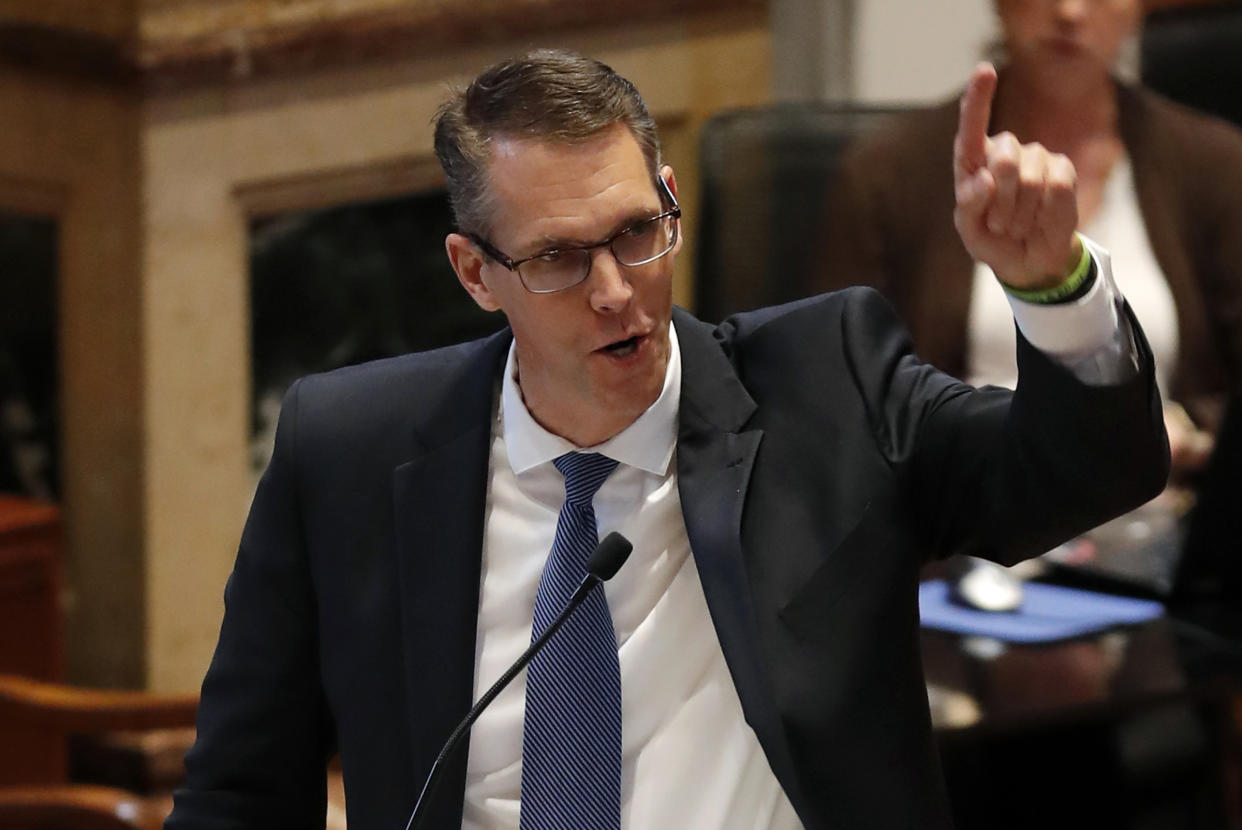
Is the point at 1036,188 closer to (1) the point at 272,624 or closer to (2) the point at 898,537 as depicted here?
(2) the point at 898,537

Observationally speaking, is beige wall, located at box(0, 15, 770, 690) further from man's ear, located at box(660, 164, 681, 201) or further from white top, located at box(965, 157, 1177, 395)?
man's ear, located at box(660, 164, 681, 201)

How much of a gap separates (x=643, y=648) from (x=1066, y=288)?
471mm

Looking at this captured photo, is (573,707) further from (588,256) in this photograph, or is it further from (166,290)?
(166,290)

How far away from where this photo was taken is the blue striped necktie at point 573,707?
1.32m

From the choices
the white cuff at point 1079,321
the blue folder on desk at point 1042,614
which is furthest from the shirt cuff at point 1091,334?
the blue folder on desk at point 1042,614

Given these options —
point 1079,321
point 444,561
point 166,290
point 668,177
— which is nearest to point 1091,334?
point 1079,321

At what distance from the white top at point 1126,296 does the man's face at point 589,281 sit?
1122 millimetres

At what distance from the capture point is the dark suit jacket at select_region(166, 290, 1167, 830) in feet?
4.13

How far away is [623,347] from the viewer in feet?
4.55

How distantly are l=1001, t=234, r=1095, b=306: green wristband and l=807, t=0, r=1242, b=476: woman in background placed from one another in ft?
4.27

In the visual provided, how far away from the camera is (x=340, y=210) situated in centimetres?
385

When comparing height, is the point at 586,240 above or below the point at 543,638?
above

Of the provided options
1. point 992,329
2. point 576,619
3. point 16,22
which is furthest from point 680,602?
point 16,22

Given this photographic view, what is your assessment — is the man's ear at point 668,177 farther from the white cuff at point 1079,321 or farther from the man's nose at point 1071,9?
the man's nose at point 1071,9
